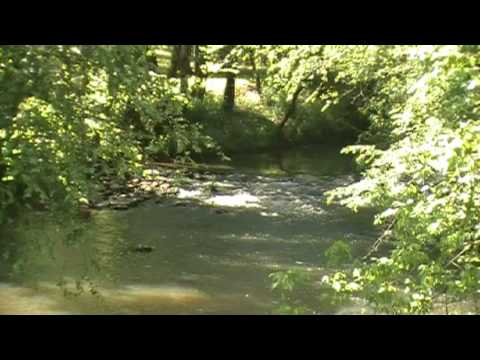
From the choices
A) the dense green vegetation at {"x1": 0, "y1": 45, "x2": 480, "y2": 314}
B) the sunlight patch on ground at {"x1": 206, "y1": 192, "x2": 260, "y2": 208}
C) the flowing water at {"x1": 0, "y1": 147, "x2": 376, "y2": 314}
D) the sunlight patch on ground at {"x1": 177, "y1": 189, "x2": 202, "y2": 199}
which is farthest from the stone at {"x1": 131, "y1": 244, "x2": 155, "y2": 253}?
the dense green vegetation at {"x1": 0, "y1": 45, "x2": 480, "y2": 314}

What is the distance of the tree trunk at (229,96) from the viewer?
3234 cm

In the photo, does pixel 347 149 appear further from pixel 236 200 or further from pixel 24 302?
pixel 236 200

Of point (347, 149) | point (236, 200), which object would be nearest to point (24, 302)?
point (347, 149)

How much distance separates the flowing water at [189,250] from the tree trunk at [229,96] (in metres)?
8.83

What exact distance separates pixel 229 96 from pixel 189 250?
1880 centimetres

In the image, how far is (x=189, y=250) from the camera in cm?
1532

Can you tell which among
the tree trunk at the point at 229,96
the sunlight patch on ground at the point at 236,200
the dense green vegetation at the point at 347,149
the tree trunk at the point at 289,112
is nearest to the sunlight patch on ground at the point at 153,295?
the dense green vegetation at the point at 347,149

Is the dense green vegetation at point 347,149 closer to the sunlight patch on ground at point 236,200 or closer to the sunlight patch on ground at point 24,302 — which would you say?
the sunlight patch on ground at point 24,302
